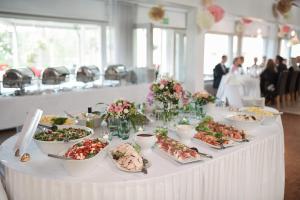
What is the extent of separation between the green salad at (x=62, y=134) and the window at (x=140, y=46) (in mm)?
4896

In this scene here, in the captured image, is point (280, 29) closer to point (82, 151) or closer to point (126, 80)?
point (126, 80)

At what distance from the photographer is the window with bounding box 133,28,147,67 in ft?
20.8

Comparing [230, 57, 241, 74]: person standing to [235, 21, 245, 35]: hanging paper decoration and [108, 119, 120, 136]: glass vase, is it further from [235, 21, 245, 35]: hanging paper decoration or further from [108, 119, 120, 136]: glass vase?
[108, 119, 120, 136]: glass vase

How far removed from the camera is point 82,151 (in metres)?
1.29

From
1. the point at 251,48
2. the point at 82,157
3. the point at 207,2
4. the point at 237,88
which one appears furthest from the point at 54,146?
the point at 251,48

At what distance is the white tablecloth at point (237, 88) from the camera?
4.84m

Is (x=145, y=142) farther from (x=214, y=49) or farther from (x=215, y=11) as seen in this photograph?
(x=214, y=49)

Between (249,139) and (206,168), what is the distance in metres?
0.46

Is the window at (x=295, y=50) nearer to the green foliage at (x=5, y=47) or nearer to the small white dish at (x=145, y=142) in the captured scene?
the green foliage at (x=5, y=47)

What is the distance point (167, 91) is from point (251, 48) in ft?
28.5

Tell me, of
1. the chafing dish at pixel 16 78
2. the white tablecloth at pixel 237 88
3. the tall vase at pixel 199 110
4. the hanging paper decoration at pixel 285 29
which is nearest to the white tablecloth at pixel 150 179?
the tall vase at pixel 199 110

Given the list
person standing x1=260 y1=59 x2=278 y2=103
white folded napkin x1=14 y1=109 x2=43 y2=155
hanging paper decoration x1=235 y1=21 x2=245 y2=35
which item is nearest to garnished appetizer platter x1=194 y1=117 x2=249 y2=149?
white folded napkin x1=14 y1=109 x2=43 y2=155

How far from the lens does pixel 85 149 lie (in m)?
1.31

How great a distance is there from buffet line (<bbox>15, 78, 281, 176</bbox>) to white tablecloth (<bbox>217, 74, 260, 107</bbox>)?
256 cm
